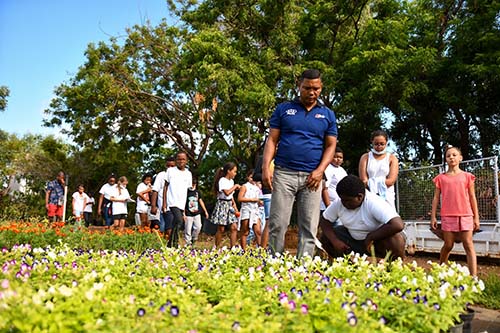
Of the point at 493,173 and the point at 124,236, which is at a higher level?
the point at 493,173

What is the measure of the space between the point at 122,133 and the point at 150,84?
12.0 ft

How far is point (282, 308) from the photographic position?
2529 millimetres

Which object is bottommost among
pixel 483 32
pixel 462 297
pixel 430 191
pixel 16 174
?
pixel 462 297

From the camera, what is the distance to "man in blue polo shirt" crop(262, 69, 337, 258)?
4871 millimetres

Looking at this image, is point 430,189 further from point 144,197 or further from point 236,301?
point 236,301

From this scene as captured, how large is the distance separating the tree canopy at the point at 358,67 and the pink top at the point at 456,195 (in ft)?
28.5

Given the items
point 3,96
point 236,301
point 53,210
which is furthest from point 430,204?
point 3,96

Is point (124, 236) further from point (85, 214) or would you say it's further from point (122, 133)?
point (122, 133)

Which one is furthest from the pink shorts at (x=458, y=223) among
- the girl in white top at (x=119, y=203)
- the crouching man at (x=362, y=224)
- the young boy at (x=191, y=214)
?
the girl in white top at (x=119, y=203)

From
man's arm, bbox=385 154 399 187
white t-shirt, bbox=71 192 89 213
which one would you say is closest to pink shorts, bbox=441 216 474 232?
man's arm, bbox=385 154 399 187

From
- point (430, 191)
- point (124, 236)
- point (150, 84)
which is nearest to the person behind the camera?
point (124, 236)

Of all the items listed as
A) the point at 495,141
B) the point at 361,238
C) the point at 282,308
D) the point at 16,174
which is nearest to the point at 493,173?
the point at 361,238

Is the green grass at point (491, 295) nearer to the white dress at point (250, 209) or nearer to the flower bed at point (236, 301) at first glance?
the flower bed at point (236, 301)

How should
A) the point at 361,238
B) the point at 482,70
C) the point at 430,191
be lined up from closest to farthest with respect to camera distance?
the point at 361,238
the point at 430,191
the point at 482,70
